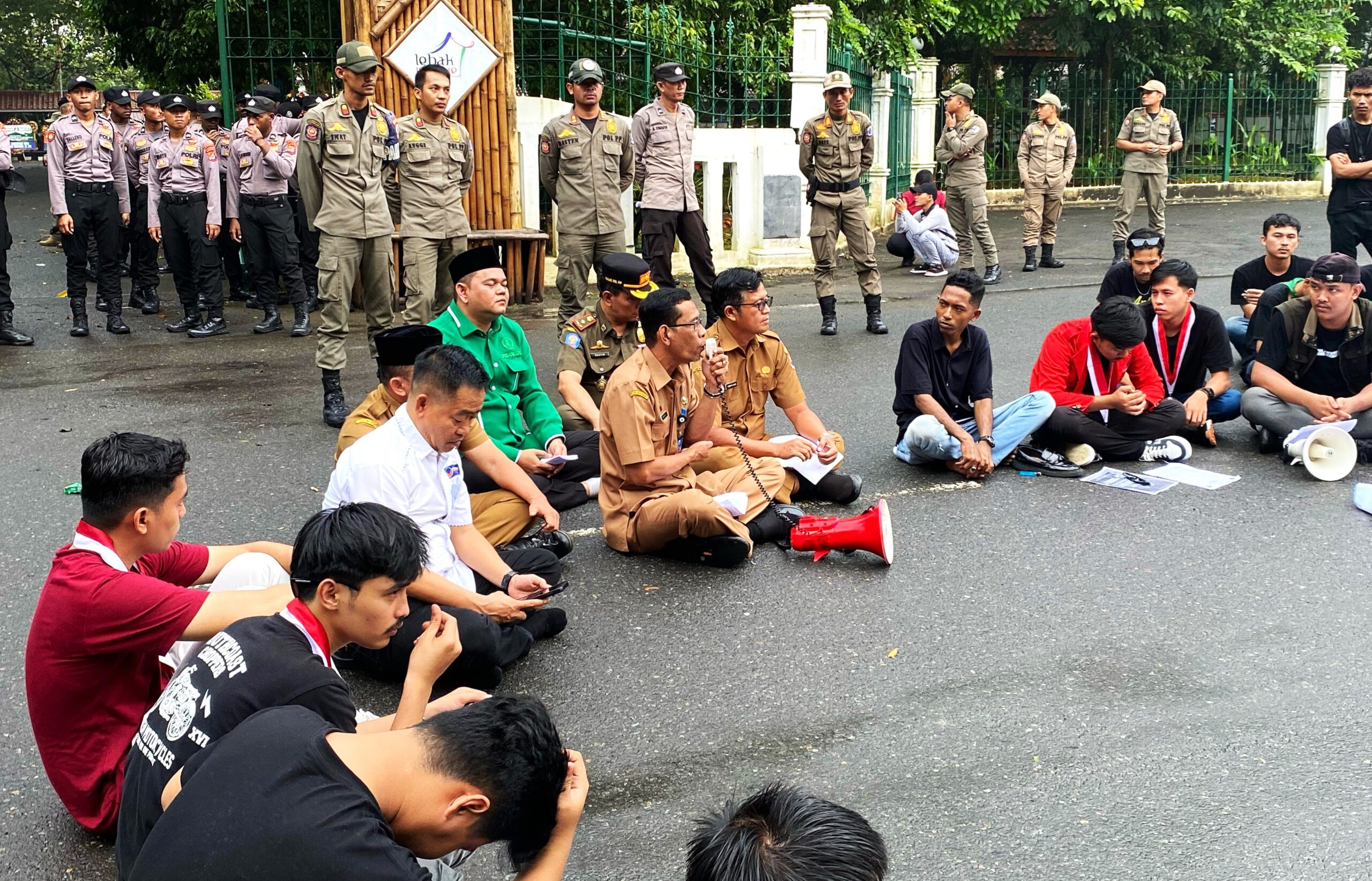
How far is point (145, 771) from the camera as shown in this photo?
274 cm

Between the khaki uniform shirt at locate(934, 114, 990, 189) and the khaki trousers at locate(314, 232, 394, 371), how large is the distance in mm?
6980

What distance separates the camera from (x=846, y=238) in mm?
10828

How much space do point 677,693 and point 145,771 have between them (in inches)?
79.5

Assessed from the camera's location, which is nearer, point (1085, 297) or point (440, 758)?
point (440, 758)

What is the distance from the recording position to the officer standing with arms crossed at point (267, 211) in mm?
10609

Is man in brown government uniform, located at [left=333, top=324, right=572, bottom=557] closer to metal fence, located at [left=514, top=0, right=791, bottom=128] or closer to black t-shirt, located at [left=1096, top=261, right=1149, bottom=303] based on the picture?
black t-shirt, located at [left=1096, top=261, right=1149, bottom=303]

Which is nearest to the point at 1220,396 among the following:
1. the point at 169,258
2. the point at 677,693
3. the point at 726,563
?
the point at 726,563

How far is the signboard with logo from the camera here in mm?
10266

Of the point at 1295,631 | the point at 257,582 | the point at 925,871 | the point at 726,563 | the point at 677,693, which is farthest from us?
the point at 726,563

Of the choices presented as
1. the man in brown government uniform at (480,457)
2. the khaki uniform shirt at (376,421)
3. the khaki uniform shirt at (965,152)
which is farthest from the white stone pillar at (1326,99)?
the khaki uniform shirt at (376,421)

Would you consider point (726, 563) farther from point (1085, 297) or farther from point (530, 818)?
point (1085, 297)

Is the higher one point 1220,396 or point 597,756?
point 1220,396

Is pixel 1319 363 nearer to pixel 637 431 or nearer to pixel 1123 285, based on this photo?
pixel 1123 285

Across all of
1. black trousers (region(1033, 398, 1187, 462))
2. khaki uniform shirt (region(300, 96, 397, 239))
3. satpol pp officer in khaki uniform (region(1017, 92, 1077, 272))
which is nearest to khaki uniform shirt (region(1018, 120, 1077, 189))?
satpol pp officer in khaki uniform (region(1017, 92, 1077, 272))
